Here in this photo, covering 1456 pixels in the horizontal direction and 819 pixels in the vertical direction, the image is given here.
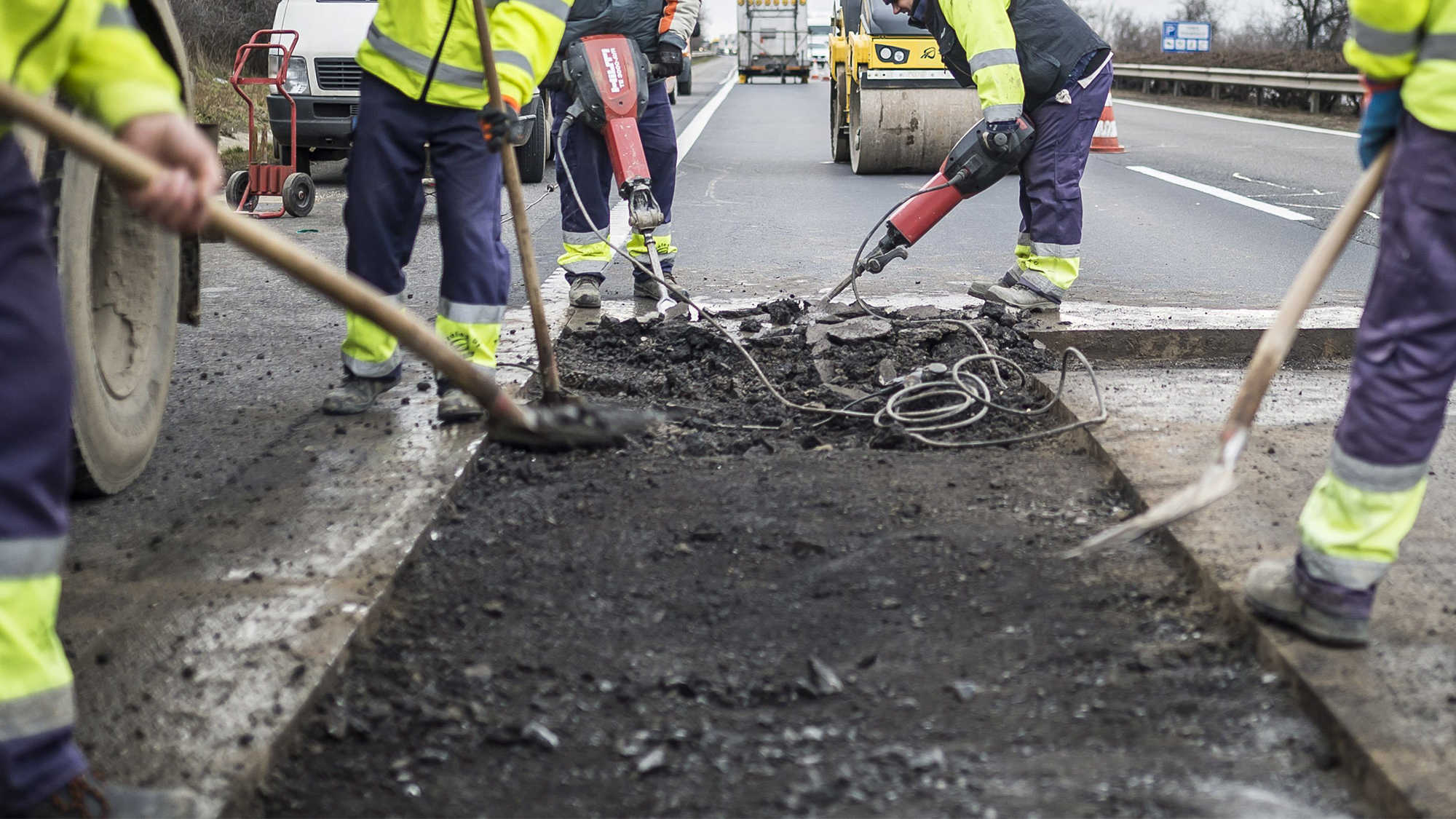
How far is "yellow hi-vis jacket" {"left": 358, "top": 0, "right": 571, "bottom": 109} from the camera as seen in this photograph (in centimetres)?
394

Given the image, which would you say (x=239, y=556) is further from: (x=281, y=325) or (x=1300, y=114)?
(x=1300, y=114)

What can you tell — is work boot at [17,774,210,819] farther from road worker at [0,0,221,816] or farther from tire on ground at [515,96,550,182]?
tire on ground at [515,96,550,182]

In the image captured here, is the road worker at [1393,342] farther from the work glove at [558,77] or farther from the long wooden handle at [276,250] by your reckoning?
the work glove at [558,77]

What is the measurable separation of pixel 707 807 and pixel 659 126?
15.3 ft

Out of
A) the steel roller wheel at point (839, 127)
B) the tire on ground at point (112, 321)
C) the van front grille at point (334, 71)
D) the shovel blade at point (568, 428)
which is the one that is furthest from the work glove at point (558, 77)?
the steel roller wheel at point (839, 127)

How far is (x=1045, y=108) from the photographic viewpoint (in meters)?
5.77

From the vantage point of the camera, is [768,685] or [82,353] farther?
[82,353]

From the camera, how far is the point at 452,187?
407cm

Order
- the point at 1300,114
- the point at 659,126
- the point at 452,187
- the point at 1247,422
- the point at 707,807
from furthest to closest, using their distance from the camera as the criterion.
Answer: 1. the point at 1300,114
2. the point at 659,126
3. the point at 452,187
4. the point at 1247,422
5. the point at 707,807

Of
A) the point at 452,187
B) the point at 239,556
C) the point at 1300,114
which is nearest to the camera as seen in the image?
the point at 239,556

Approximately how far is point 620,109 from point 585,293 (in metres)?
0.81

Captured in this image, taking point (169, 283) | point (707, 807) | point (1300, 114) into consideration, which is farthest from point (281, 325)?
point (1300, 114)

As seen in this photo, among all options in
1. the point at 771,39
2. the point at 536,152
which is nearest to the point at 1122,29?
the point at 771,39

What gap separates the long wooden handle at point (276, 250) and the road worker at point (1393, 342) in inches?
62.3
